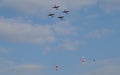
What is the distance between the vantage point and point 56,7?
10269 centimetres

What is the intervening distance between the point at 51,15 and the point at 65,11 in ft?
21.0

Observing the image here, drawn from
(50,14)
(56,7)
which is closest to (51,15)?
(50,14)

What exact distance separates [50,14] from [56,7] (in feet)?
27.7

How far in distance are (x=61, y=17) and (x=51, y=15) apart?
707 cm

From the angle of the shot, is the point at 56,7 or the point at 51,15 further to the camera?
the point at 51,15

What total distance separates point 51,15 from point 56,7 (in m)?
8.26

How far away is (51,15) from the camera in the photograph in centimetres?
11019

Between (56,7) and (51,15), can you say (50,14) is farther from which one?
(56,7)

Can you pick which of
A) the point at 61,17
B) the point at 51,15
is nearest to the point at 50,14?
the point at 51,15

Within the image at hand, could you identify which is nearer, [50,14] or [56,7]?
[56,7]

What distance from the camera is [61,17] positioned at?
105 meters

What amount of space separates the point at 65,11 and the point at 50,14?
264 inches
